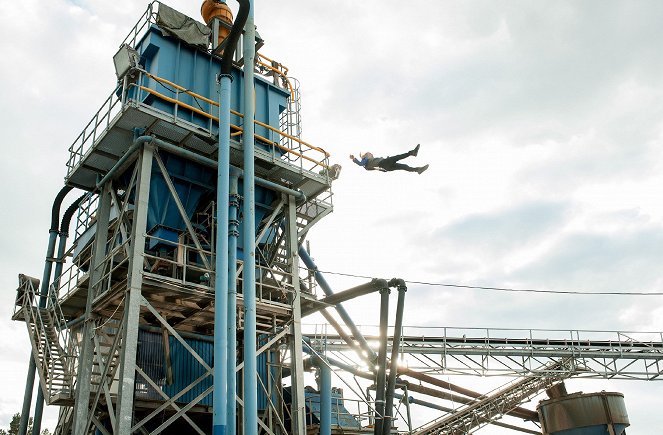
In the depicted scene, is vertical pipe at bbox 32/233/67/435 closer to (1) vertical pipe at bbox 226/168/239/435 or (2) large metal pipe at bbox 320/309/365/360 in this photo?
(1) vertical pipe at bbox 226/168/239/435

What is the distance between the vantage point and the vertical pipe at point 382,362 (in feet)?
71.2

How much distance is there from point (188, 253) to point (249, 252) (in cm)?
323

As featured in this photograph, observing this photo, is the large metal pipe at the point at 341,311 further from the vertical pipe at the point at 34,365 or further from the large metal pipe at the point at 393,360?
the vertical pipe at the point at 34,365

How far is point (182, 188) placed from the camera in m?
19.8

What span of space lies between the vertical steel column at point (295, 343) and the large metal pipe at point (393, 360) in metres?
3.28

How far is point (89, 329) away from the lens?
18.7m

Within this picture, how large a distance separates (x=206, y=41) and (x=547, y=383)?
27.5 m

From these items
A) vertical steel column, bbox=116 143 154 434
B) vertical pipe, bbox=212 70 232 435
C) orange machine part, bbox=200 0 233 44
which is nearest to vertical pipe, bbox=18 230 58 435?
vertical steel column, bbox=116 143 154 434

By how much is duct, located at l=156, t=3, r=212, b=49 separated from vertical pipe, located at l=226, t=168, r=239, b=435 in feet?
16.2

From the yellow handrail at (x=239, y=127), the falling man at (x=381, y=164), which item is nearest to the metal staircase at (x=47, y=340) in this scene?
the yellow handrail at (x=239, y=127)

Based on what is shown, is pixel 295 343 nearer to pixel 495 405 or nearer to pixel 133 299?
pixel 133 299

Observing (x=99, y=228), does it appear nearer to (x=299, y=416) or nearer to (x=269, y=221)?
(x=269, y=221)

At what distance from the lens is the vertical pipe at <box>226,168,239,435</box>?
1678 centimetres

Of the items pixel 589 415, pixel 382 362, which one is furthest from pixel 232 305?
pixel 589 415
